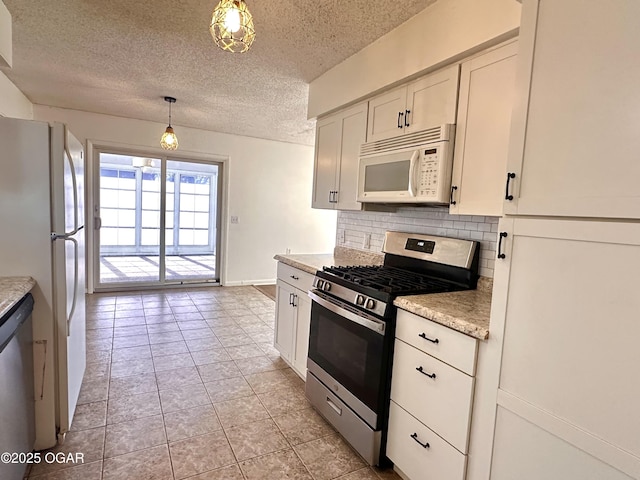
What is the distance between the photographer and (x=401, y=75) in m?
2.14

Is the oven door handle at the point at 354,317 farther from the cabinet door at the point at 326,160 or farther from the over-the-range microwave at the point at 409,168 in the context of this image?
the cabinet door at the point at 326,160

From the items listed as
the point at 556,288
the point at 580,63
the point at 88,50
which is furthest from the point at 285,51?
the point at 556,288

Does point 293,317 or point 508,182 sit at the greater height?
point 508,182

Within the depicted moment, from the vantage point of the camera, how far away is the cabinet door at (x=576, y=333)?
3.13ft

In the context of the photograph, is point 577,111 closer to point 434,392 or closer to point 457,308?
point 457,308

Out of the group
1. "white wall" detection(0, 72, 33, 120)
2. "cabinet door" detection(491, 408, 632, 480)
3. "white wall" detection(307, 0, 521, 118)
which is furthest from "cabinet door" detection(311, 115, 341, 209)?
"white wall" detection(0, 72, 33, 120)

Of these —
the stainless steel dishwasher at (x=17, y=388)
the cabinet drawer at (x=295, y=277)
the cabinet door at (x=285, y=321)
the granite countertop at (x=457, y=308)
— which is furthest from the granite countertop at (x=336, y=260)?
the stainless steel dishwasher at (x=17, y=388)

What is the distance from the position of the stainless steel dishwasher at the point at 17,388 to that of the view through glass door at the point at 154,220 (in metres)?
3.68

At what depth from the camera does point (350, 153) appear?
107 inches

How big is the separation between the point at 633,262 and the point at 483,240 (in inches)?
42.2

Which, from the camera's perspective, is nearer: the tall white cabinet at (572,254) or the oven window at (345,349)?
the tall white cabinet at (572,254)

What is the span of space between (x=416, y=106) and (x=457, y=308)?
1.22 metres

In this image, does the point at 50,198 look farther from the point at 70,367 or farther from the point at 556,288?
the point at 556,288

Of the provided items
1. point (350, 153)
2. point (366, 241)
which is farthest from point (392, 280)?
point (350, 153)
